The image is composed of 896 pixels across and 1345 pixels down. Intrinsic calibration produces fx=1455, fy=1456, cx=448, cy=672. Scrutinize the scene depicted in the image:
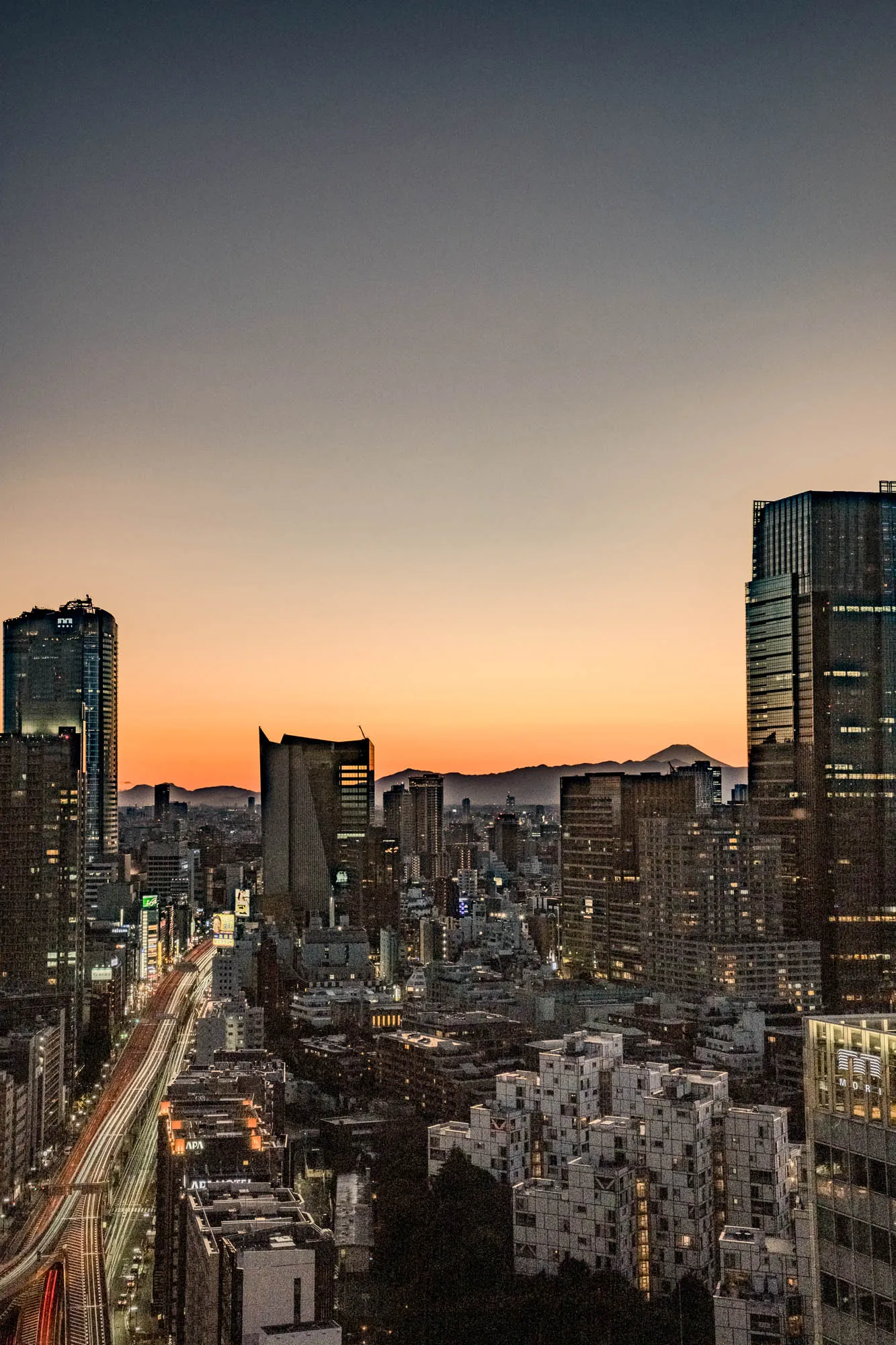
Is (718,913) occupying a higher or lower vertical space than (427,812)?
lower

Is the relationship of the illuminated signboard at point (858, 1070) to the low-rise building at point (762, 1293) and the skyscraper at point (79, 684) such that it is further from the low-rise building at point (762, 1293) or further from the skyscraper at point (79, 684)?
the skyscraper at point (79, 684)

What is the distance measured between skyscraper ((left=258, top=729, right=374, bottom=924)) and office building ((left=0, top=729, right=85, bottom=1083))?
15.8 m

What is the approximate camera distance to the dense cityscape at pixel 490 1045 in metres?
9.37

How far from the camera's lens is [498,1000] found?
23797 millimetres

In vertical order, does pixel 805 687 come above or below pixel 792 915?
above

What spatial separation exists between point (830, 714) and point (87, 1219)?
1599cm

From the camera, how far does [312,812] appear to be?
46188mm

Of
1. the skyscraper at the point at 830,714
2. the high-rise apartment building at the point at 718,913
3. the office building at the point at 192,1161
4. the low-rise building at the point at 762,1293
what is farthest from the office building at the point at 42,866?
the low-rise building at the point at 762,1293

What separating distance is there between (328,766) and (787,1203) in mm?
36031

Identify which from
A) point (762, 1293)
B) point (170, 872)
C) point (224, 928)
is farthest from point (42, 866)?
point (170, 872)

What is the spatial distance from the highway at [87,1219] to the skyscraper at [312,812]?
1783cm

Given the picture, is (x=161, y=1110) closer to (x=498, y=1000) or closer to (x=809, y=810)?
(x=498, y=1000)

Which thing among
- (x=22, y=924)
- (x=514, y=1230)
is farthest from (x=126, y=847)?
(x=514, y=1230)

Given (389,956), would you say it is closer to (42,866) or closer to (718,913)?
(718,913)
